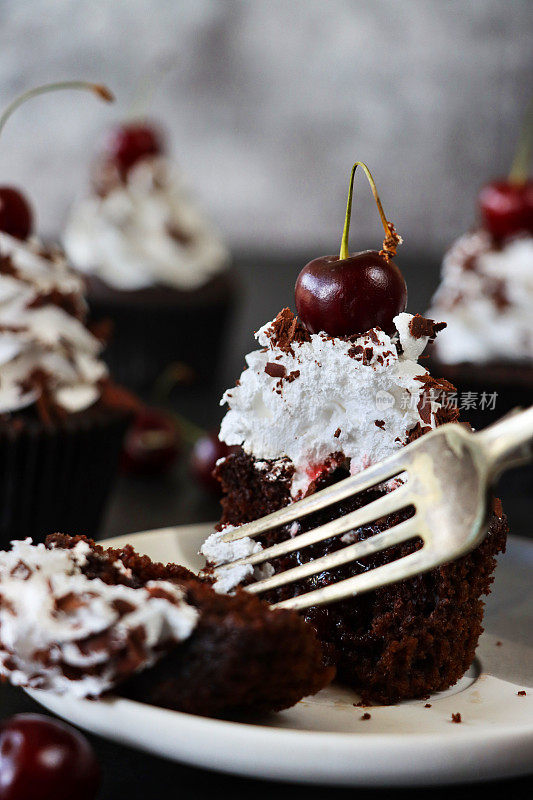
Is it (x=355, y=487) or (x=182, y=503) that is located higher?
(x=355, y=487)

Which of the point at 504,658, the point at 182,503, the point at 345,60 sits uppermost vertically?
the point at 345,60

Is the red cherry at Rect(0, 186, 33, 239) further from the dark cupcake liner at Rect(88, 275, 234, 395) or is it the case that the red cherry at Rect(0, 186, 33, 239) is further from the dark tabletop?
the dark cupcake liner at Rect(88, 275, 234, 395)

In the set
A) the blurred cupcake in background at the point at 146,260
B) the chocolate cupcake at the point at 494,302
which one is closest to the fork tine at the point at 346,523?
the chocolate cupcake at the point at 494,302

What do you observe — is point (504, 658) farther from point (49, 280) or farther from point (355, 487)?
point (49, 280)

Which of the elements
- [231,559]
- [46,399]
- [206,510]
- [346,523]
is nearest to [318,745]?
[346,523]

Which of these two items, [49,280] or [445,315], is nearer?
[49,280]

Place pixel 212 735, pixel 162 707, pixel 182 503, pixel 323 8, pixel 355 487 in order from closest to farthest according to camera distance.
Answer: pixel 212 735
pixel 162 707
pixel 355 487
pixel 182 503
pixel 323 8

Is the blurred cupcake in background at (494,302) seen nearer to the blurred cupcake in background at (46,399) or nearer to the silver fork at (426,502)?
the blurred cupcake in background at (46,399)

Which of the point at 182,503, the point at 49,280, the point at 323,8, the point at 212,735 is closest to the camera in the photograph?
the point at 212,735

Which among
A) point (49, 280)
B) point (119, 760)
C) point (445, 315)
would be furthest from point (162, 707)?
Result: point (445, 315)
